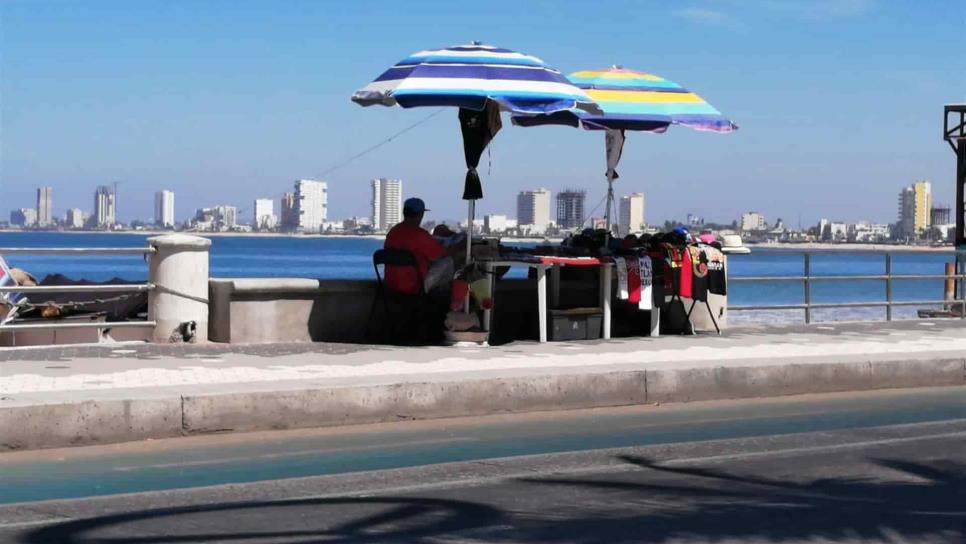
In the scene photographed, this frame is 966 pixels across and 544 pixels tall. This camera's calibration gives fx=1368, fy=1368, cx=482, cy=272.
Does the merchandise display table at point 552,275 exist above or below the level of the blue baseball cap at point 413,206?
below

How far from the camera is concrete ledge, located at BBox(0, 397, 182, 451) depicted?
9.73 meters

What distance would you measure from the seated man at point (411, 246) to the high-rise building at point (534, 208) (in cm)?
1601

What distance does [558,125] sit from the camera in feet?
59.8

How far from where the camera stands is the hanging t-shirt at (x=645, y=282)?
15.9 meters

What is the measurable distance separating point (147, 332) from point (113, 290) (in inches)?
30.8

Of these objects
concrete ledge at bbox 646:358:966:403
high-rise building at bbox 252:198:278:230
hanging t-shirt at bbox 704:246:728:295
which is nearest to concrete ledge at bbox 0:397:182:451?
concrete ledge at bbox 646:358:966:403

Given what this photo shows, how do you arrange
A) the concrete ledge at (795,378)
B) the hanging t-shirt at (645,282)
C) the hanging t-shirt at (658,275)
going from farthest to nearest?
the hanging t-shirt at (658,275), the hanging t-shirt at (645,282), the concrete ledge at (795,378)

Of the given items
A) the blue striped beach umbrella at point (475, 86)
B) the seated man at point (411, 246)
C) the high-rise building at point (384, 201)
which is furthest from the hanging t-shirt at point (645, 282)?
the high-rise building at point (384, 201)

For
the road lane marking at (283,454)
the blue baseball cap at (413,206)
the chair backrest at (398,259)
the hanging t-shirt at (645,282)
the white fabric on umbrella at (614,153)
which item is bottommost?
the road lane marking at (283,454)

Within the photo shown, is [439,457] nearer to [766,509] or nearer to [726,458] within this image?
[726,458]

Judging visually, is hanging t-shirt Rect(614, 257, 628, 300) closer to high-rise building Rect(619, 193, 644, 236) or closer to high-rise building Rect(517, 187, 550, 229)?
high-rise building Rect(619, 193, 644, 236)

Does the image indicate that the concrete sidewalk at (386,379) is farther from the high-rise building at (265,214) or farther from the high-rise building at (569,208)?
the high-rise building at (265,214)

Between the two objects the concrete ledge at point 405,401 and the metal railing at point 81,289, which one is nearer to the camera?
the concrete ledge at point 405,401

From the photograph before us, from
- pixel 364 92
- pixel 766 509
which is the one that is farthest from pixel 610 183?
pixel 766 509
